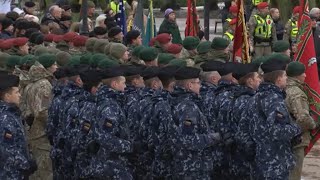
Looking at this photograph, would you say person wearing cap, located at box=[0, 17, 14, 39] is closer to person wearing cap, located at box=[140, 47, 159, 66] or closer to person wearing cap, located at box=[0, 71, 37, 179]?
person wearing cap, located at box=[140, 47, 159, 66]

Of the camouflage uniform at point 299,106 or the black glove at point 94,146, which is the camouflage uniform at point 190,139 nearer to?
the black glove at point 94,146

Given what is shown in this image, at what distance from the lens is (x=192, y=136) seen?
984cm

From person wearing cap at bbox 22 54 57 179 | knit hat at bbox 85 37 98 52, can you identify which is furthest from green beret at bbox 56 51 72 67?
knit hat at bbox 85 37 98 52

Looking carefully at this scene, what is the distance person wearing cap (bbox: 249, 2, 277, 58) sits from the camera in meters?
19.5

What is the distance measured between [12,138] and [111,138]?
0.96 meters

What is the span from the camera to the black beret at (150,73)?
418 inches

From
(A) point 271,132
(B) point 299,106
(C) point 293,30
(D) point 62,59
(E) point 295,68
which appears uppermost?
(E) point 295,68

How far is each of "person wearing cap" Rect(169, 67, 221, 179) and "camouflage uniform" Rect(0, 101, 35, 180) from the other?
→ 1481mm

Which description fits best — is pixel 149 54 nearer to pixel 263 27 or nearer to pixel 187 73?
pixel 187 73

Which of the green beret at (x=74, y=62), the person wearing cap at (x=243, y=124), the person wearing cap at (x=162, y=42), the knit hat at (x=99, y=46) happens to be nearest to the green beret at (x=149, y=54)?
the green beret at (x=74, y=62)

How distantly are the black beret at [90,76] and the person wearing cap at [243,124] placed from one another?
1.46m

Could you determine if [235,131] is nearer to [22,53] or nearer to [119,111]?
[119,111]

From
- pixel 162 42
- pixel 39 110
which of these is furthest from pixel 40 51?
pixel 162 42

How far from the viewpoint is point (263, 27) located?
64.0ft
